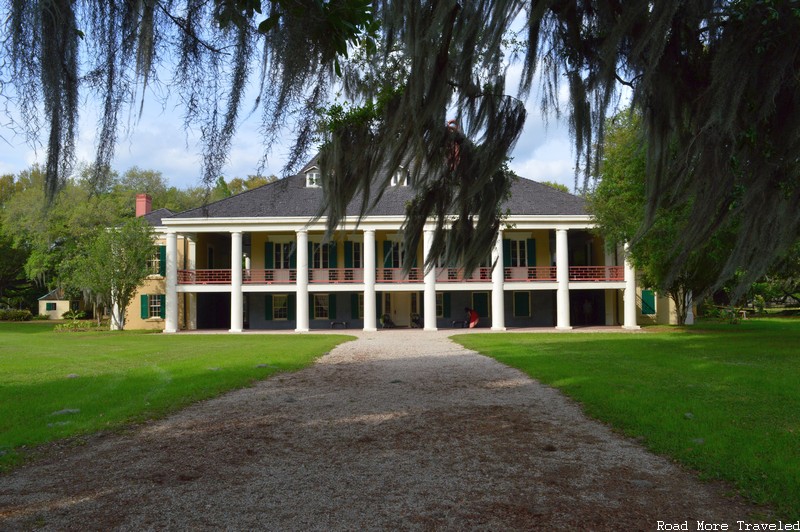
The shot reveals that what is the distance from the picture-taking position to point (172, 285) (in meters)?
24.9

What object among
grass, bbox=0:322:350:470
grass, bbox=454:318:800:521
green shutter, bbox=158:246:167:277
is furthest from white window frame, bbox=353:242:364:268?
grass, bbox=454:318:800:521

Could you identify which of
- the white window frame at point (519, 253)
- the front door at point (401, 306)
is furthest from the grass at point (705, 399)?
the front door at point (401, 306)

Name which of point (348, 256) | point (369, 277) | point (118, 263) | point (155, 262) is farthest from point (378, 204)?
point (155, 262)

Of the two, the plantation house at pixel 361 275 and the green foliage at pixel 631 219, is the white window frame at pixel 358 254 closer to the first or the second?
the plantation house at pixel 361 275

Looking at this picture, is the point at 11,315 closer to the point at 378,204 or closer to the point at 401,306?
the point at 401,306

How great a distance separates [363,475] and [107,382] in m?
6.29

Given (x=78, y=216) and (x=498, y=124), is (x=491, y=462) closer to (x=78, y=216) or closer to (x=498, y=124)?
(x=498, y=124)

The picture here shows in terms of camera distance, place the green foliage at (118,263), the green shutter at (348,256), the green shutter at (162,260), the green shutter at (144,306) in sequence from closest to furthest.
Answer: the green foliage at (118,263)
the green shutter at (348,256)
the green shutter at (162,260)
the green shutter at (144,306)

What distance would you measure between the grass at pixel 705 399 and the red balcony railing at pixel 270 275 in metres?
13.6

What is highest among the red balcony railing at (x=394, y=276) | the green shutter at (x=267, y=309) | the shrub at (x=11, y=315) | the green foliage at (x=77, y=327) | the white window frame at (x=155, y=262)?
the white window frame at (x=155, y=262)

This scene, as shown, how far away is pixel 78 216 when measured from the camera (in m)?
30.8

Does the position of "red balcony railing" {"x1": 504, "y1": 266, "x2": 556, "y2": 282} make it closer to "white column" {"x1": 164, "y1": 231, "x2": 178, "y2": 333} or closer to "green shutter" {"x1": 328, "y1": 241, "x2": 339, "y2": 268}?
"green shutter" {"x1": 328, "y1": 241, "x2": 339, "y2": 268}

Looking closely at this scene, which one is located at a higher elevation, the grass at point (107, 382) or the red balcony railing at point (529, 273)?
the red balcony railing at point (529, 273)

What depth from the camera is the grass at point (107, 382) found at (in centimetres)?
619
